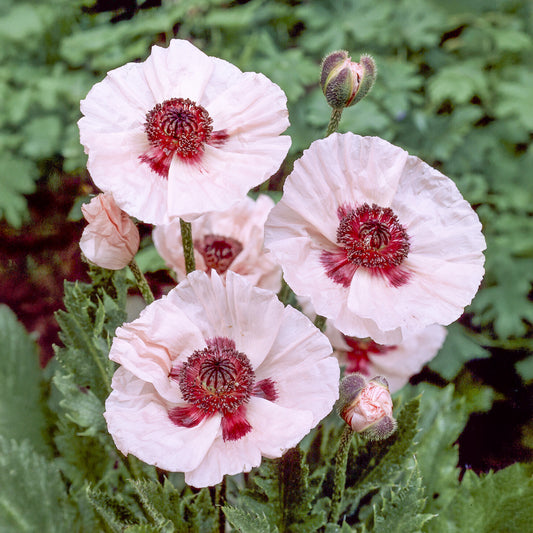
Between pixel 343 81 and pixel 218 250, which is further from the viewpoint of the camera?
pixel 218 250

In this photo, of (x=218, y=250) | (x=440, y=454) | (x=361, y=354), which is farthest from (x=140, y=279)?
(x=440, y=454)

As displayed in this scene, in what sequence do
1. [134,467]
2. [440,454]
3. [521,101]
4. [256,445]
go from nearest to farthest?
[256,445], [134,467], [440,454], [521,101]

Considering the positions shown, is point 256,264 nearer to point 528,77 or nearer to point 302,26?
A: point 528,77

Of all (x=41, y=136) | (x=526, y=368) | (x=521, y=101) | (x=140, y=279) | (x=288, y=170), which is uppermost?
(x=41, y=136)

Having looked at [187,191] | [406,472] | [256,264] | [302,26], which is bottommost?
[406,472]

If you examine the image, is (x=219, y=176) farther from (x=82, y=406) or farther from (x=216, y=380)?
(x=82, y=406)

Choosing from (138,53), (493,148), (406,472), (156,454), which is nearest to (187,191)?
(156,454)
